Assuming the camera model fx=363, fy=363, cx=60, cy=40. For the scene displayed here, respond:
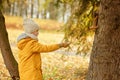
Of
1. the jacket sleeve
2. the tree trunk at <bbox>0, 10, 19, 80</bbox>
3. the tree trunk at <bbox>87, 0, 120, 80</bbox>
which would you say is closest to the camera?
the tree trunk at <bbox>87, 0, 120, 80</bbox>

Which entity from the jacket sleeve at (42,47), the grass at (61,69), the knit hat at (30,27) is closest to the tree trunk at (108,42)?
the jacket sleeve at (42,47)

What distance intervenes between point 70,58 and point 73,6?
17.2 ft

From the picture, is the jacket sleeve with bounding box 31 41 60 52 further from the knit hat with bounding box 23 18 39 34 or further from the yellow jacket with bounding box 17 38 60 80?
the knit hat with bounding box 23 18 39 34

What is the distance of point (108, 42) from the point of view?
5613 mm

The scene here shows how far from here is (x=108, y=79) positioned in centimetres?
568

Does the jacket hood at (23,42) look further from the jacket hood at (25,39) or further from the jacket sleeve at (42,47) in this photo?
the jacket sleeve at (42,47)

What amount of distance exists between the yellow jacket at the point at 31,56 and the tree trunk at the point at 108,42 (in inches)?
27.6

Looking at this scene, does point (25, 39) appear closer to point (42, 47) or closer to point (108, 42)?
point (42, 47)

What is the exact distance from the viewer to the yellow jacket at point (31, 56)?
5.79 meters

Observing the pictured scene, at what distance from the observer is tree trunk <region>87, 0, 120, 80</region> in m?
5.57

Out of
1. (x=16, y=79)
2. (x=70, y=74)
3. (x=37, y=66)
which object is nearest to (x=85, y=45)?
(x=70, y=74)

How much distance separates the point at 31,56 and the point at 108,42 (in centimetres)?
126

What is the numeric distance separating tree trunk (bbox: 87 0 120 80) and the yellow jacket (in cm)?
70

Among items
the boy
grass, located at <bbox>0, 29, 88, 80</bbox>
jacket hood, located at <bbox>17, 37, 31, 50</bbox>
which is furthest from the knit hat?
grass, located at <bbox>0, 29, 88, 80</bbox>
